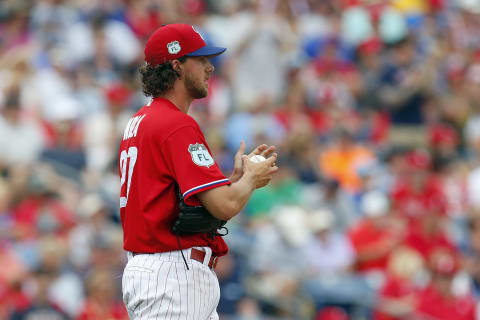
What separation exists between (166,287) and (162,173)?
0.52 metres

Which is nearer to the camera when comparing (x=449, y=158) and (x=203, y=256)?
(x=203, y=256)

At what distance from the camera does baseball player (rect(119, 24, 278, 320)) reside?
4.19 meters

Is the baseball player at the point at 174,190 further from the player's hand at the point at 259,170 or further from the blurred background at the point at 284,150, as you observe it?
the blurred background at the point at 284,150

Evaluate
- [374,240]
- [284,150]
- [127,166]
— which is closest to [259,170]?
[127,166]

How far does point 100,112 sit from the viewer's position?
35.0 feet

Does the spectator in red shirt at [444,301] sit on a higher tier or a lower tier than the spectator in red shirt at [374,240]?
lower

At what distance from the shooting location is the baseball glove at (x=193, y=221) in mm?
4234

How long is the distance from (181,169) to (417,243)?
6.26 metres

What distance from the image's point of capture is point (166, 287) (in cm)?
427

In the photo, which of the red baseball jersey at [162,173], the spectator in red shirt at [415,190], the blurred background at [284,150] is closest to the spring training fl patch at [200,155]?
the red baseball jersey at [162,173]

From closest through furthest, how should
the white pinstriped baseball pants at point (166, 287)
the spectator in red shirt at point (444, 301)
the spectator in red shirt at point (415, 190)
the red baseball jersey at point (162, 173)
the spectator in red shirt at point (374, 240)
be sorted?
the red baseball jersey at point (162, 173), the white pinstriped baseball pants at point (166, 287), the spectator in red shirt at point (444, 301), the spectator in red shirt at point (374, 240), the spectator in red shirt at point (415, 190)

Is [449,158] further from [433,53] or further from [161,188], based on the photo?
[161,188]

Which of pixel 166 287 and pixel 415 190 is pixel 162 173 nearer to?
pixel 166 287

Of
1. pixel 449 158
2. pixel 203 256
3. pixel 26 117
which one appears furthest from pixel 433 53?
pixel 203 256
